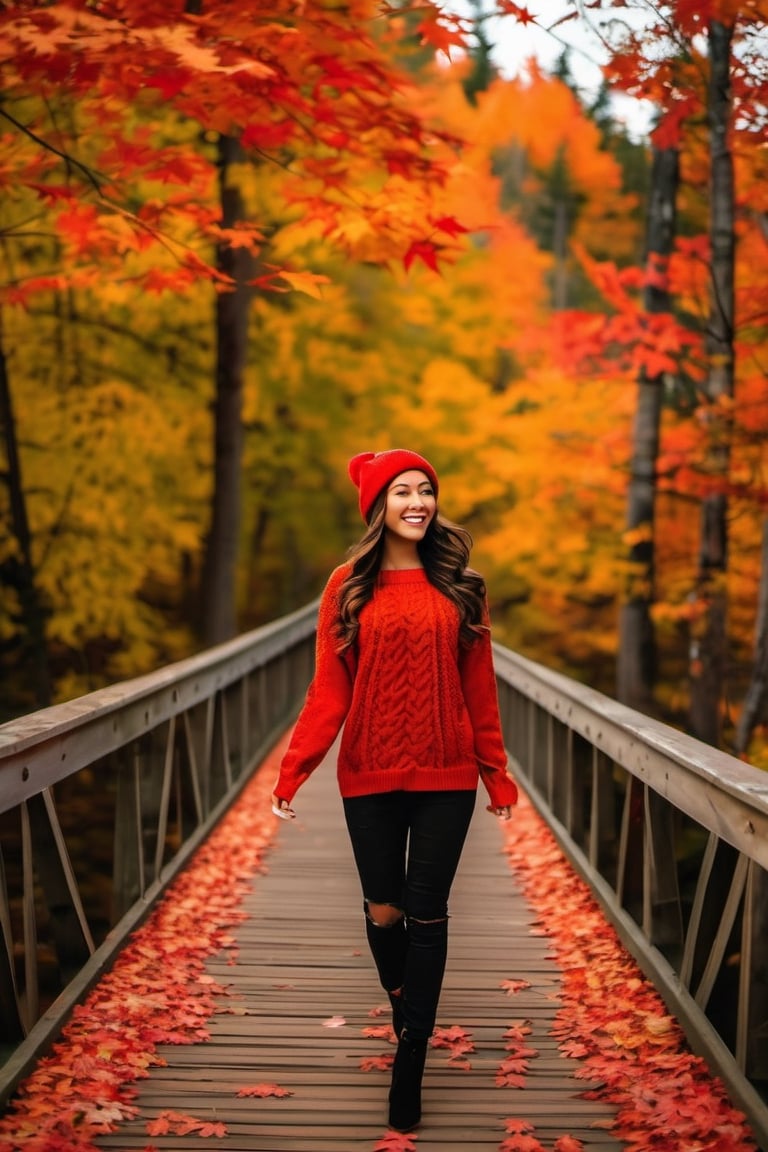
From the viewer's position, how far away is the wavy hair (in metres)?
3.65

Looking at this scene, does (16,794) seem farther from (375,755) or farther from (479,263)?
(479,263)

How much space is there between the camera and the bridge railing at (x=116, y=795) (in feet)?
11.9

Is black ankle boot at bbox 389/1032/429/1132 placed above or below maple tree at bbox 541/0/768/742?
below

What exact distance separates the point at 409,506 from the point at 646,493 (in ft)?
31.4

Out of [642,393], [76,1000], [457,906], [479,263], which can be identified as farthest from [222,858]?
[479,263]

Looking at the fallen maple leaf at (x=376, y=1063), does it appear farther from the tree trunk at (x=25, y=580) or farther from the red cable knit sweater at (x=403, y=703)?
the tree trunk at (x=25, y=580)

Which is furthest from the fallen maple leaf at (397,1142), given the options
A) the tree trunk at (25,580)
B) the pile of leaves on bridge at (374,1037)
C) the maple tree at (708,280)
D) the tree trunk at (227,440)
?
the tree trunk at (227,440)

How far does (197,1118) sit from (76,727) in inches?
50.8

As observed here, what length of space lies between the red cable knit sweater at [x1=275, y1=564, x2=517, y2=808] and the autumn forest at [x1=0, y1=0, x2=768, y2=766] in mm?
2212

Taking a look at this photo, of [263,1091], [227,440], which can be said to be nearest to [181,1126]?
[263,1091]

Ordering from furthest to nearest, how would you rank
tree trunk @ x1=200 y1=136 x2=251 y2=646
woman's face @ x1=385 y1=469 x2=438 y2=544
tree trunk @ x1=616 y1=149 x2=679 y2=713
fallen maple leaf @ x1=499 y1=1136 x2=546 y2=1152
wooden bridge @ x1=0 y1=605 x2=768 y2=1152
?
tree trunk @ x1=616 y1=149 x2=679 y2=713 < tree trunk @ x1=200 y1=136 x2=251 y2=646 < woman's face @ x1=385 y1=469 x2=438 y2=544 < wooden bridge @ x1=0 y1=605 x2=768 y2=1152 < fallen maple leaf @ x1=499 y1=1136 x2=546 y2=1152

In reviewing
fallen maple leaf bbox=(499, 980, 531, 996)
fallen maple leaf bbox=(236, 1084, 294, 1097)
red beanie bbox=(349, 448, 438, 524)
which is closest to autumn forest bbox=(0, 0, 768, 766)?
red beanie bbox=(349, 448, 438, 524)

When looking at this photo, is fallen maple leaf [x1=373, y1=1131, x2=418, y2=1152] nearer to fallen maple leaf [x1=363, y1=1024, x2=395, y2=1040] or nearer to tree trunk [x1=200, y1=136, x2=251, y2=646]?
fallen maple leaf [x1=363, y1=1024, x2=395, y2=1040]

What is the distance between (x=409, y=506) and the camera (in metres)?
3.69
